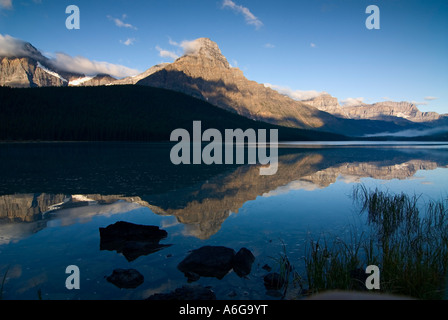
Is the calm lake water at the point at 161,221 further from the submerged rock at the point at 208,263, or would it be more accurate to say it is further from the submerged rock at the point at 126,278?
the submerged rock at the point at 208,263

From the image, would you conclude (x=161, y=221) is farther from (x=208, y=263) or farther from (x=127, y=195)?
(x=127, y=195)

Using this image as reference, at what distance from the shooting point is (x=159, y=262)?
11.4 metres

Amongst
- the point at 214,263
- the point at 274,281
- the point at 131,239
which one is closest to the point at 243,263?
the point at 214,263

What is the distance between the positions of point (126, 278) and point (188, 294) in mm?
2713

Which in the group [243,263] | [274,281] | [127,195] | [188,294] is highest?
[127,195]

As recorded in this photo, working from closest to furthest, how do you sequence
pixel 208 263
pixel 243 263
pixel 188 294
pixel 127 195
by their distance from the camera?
1. pixel 188 294
2. pixel 208 263
3. pixel 243 263
4. pixel 127 195

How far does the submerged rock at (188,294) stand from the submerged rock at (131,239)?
416 cm

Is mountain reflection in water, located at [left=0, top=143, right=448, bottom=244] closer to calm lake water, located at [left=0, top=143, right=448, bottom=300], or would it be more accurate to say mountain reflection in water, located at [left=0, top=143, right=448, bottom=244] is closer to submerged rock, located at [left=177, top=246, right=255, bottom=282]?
calm lake water, located at [left=0, top=143, right=448, bottom=300]

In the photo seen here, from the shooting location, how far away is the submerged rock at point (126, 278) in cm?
Result: 942

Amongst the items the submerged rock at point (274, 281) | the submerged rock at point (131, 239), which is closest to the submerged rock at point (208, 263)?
the submerged rock at point (274, 281)

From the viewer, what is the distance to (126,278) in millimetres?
9648
